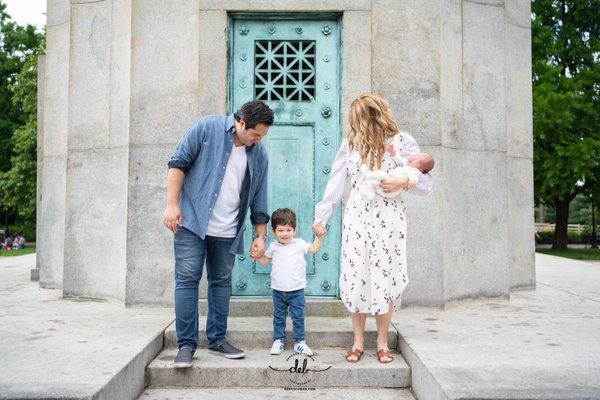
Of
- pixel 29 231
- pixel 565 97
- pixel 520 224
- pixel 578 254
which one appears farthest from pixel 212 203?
pixel 29 231

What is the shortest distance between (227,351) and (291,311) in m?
0.59

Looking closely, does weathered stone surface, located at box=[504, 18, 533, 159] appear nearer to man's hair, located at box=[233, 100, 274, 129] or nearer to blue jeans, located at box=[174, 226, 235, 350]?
man's hair, located at box=[233, 100, 274, 129]

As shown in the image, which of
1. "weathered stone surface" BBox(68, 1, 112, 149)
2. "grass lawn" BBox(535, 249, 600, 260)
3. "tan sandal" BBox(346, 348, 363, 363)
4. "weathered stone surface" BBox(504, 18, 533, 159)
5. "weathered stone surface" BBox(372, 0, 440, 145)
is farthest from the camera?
"grass lawn" BBox(535, 249, 600, 260)

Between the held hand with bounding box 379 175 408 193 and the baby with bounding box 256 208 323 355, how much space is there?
2.68 ft

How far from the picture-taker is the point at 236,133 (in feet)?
13.0

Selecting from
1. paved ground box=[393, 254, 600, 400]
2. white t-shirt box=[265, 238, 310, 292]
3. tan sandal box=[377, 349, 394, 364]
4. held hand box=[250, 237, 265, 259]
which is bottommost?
tan sandal box=[377, 349, 394, 364]

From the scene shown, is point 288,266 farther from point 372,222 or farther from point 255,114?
point 255,114

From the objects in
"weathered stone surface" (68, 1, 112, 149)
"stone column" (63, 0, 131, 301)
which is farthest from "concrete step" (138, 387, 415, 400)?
"weathered stone surface" (68, 1, 112, 149)

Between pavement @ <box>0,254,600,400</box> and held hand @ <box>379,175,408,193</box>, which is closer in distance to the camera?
pavement @ <box>0,254,600,400</box>

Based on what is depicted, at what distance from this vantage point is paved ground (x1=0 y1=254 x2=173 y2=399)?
3.02m

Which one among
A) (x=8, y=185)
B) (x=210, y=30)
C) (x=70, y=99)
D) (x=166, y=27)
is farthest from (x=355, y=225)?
(x=8, y=185)

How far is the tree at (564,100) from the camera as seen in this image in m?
21.1

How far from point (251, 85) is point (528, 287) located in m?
4.33

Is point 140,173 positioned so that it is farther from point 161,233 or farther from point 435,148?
point 435,148
